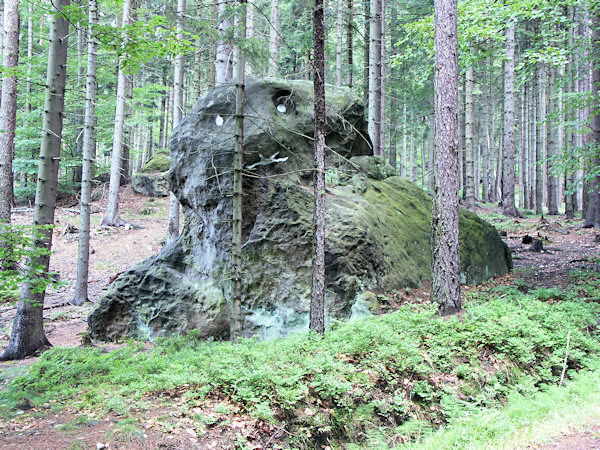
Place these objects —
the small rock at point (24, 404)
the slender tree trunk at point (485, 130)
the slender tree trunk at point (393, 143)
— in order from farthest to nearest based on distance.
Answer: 1. the slender tree trunk at point (485, 130)
2. the slender tree trunk at point (393, 143)
3. the small rock at point (24, 404)

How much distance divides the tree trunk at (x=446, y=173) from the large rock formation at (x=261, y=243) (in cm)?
160

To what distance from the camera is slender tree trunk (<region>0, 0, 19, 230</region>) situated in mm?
11461

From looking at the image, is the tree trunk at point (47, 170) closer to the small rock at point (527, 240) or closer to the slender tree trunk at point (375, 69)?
the slender tree trunk at point (375, 69)

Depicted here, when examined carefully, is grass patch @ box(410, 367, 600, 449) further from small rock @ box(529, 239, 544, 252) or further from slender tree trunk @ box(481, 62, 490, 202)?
slender tree trunk @ box(481, 62, 490, 202)

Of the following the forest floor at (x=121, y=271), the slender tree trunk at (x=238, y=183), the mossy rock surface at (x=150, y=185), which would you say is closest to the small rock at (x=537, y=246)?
the forest floor at (x=121, y=271)

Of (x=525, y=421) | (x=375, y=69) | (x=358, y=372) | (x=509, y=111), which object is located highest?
(x=375, y=69)

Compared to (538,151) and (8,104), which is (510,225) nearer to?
(538,151)

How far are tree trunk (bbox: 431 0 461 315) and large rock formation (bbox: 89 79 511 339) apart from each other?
160cm

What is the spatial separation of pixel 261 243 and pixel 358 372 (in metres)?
3.90

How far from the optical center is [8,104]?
11.8 meters

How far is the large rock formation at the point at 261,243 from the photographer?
8133 millimetres

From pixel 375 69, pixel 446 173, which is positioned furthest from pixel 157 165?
pixel 446 173

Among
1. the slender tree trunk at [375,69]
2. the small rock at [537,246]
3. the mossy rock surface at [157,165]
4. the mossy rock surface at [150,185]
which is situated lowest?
the small rock at [537,246]

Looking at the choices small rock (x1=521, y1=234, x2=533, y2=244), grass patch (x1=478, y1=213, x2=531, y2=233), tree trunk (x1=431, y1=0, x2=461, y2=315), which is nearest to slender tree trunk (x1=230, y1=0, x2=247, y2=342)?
tree trunk (x1=431, y1=0, x2=461, y2=315)
